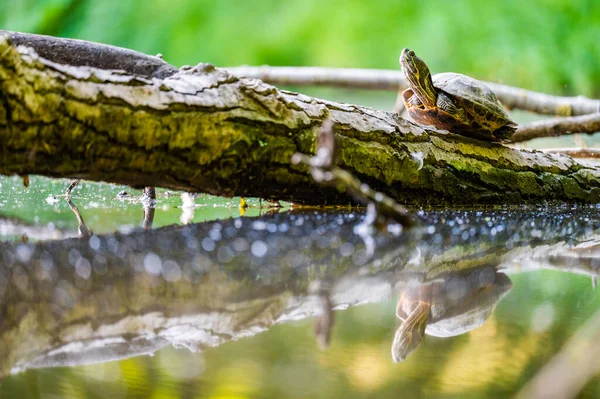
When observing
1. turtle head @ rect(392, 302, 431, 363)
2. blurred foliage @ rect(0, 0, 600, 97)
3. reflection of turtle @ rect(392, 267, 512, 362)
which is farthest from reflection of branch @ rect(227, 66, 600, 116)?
turtle head @ rect(392, 302, 431, 363)

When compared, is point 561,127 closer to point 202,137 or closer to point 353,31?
point 202,137

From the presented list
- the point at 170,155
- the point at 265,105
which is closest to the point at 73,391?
the point at 170,155

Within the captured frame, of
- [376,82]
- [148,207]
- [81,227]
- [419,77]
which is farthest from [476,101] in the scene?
[376,82]

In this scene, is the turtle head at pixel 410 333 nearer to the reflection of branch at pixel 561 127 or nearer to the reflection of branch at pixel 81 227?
the reflection of branch at pixel 81 227

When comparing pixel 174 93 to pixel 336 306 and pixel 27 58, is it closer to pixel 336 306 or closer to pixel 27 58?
pixel 27 58

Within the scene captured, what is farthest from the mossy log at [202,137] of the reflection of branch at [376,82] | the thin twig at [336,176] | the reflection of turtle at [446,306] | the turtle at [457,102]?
the reflection of branch at [376,82]

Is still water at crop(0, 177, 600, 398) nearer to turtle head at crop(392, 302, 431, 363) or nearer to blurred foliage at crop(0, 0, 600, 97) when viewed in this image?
turtle head at crop(392, 302, 431, 363)

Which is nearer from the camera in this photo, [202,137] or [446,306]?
[446,306]
